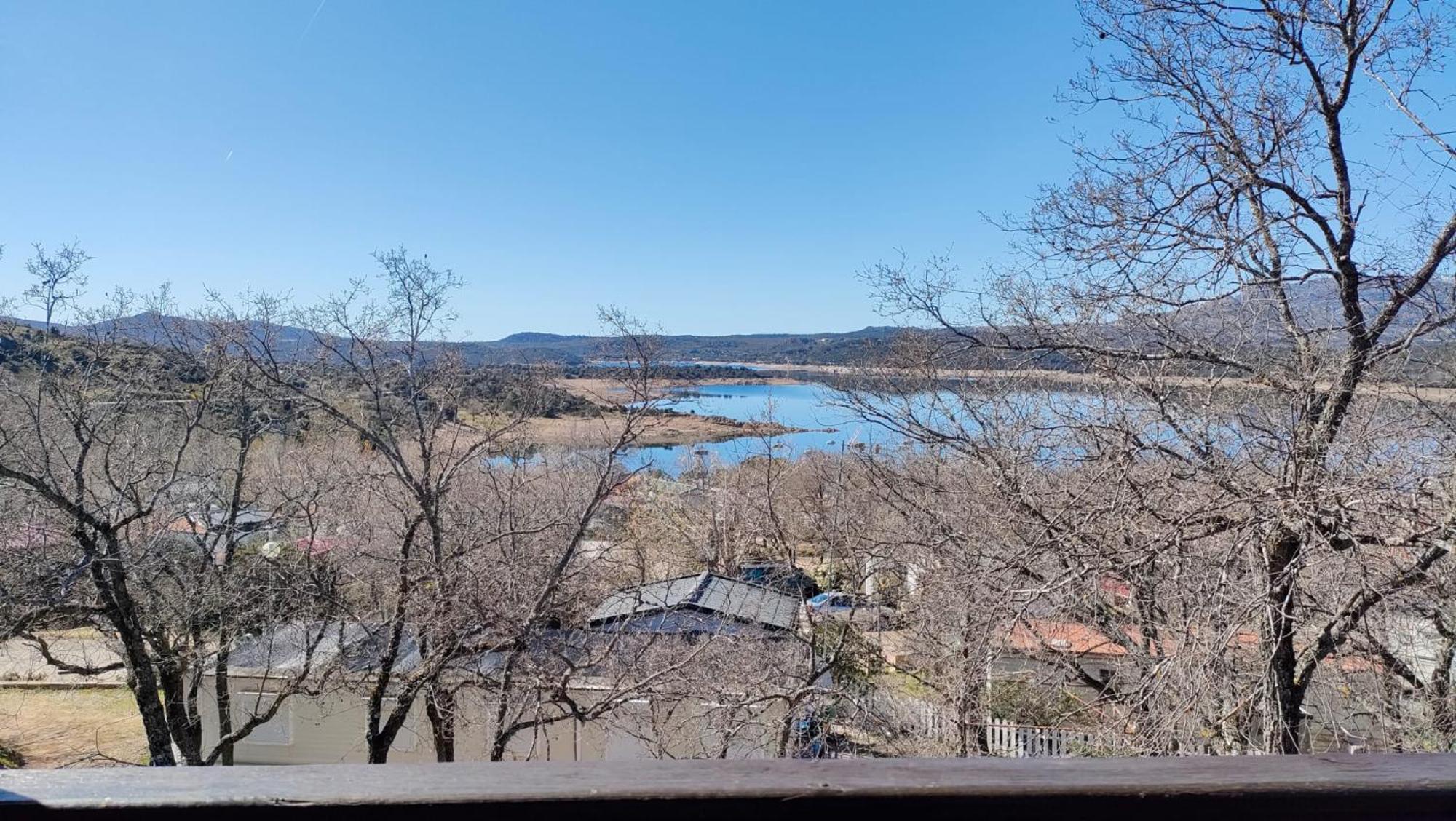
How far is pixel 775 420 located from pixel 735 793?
1224cm

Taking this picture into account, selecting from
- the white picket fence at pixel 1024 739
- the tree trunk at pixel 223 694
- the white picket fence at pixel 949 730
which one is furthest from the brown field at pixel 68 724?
the white picket fence at pixel 1024 739

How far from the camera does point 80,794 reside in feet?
2.88

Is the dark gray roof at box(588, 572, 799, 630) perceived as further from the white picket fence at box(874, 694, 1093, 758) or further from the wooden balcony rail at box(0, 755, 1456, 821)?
the wooden balcony rail at box(0, 755, 1456, 821)

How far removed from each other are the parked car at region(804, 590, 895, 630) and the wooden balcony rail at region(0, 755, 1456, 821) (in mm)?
9211

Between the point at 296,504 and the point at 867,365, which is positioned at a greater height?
the point at 867,365

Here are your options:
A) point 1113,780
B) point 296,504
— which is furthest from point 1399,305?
point 296,504

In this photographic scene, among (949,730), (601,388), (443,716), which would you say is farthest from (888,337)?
(443,716)

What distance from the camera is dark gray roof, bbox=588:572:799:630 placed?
32.2ft

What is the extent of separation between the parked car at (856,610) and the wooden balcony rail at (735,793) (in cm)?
921

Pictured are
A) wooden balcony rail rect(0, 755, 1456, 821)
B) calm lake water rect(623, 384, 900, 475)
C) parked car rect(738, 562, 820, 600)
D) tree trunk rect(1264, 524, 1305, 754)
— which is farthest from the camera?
parked car rect(738, 562, 820, 600)

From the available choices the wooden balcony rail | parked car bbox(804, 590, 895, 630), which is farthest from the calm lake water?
the wooden balcony rail

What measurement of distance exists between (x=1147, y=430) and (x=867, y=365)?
4395mm

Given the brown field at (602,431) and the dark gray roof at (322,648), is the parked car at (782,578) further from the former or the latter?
the dark gray roof at (322,648)

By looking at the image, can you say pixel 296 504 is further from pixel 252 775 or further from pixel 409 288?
pixel 252 775
